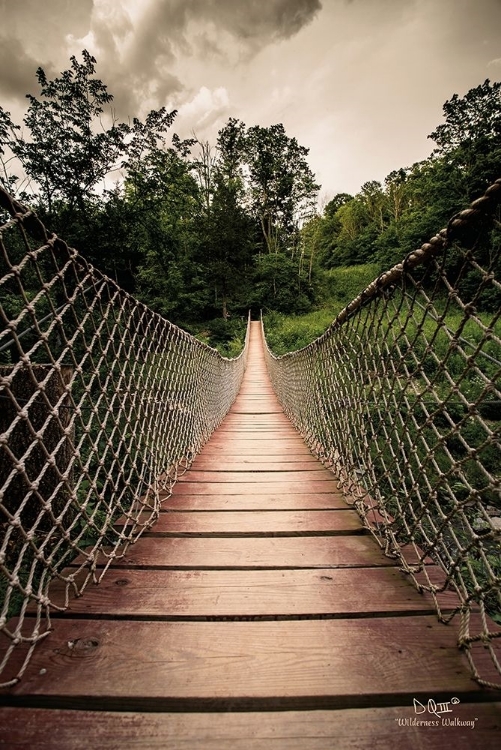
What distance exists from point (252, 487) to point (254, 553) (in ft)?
1.94

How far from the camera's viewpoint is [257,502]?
1508 millimetres

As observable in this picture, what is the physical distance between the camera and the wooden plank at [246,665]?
2.06 ft

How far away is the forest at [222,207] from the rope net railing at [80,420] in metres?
5.35

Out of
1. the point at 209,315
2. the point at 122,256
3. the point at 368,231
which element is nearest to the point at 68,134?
the point at 122,256

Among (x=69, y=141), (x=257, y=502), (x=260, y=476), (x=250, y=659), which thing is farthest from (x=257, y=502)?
(x=69, y=141)

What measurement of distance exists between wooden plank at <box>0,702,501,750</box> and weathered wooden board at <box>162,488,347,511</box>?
0.83m

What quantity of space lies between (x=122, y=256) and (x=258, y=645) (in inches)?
334

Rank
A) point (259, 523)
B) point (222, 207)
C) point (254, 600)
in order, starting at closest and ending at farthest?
point (254, 600), point (259, 523), point (222, 207)

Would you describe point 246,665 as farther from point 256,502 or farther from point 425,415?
point 425,415

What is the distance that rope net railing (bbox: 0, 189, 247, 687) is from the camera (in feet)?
2.43

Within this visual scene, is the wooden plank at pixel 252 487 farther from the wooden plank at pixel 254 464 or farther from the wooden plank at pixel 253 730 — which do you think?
the wooden plank at pixel 253 730

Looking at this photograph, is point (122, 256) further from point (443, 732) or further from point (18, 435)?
point (443, 732)

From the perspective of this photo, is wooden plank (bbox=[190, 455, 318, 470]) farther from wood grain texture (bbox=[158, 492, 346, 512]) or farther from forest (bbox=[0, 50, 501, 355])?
forest (bbox=[0, 50, 501, 355])
